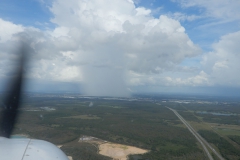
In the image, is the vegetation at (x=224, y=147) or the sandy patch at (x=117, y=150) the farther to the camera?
the vegetation at (x=224, y=147)

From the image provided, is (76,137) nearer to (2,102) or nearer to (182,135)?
(182,135)

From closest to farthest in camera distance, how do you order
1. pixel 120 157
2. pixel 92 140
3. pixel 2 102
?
pixel 2 102 → pixel 120 157 → pixel 92 140

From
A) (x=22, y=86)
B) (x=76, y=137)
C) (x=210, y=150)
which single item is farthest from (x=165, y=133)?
(x=22, y=86)

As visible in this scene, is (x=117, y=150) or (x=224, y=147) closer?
(x=117, y=150)

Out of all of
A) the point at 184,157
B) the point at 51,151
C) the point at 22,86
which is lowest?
the point at 184,157

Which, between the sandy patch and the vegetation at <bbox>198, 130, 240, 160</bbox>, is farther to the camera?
the vegetation at <bbox>198, 130, 240, 160</bbox>

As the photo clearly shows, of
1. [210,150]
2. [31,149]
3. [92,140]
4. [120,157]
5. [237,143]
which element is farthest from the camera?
[237,143]

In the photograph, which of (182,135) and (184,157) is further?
(182,135)

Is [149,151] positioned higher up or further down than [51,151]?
further down
